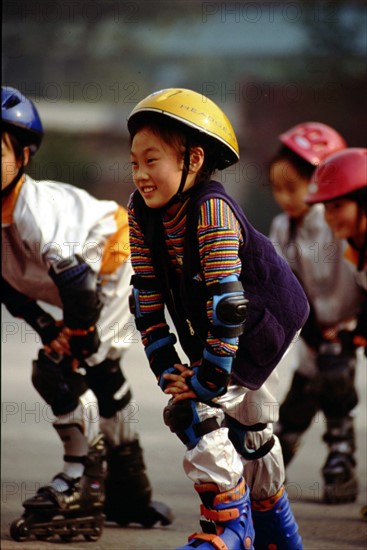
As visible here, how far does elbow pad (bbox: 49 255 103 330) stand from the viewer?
435cm

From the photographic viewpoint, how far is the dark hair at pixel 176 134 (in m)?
3.36

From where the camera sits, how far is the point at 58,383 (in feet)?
14.9

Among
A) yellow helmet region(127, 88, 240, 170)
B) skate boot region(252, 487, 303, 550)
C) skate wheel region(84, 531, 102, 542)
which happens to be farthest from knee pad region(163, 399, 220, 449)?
skate wheel region(84, 531, 102, 542)

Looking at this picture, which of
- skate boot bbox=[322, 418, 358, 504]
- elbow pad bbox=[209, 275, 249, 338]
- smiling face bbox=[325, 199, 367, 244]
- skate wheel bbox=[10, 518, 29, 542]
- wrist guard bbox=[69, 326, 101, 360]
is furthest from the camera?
skate boot bbox=[322, 418, 358, 504]

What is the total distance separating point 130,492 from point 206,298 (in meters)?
1.59

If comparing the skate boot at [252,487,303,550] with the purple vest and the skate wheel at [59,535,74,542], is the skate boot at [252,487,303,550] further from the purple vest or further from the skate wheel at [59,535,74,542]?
the skate wheel at [59,535,74,542]

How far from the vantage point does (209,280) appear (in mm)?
3271

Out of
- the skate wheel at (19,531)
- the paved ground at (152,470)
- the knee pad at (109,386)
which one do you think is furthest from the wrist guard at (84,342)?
the skate wheel at (19,531)

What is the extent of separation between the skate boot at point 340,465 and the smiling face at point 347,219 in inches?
44.1

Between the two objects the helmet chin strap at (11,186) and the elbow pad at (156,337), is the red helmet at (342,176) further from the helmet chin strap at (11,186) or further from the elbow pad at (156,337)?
the elbow pad at (156,337)

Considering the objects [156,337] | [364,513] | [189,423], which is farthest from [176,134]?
[364,513]

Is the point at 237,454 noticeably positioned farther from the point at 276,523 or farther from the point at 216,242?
the point at 216,242

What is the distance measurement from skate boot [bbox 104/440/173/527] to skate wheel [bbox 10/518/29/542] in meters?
0.46

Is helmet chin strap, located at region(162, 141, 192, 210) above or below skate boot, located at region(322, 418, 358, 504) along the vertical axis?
above
